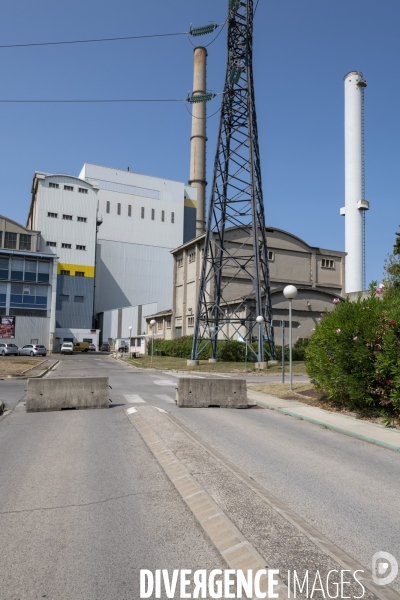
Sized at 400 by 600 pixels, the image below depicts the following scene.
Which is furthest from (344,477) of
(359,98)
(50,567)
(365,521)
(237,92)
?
(359,98)

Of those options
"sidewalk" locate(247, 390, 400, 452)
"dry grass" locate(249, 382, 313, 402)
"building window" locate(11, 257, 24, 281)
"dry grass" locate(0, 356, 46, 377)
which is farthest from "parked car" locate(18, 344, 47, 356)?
"sidewalk" locate(247, 390, 400, 452)

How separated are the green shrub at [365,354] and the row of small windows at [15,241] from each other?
64574 mm

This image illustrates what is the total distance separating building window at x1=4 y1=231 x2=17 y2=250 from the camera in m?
70.2

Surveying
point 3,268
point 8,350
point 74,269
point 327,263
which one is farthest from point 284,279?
point 74,269

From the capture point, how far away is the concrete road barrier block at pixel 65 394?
13484mm

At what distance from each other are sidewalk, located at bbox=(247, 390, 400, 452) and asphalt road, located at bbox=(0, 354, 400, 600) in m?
0.31

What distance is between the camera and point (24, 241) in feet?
Answer: 238

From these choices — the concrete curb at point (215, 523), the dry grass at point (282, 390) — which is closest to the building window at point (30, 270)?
the dry grass at point (282, 390)

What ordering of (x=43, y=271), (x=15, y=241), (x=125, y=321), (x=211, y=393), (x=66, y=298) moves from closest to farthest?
1. (x=211, y=393)
2. (x=43, y=271)
3. (x=15, y=241)
4. (x=66, y=298)
5. (x=125, y=321)

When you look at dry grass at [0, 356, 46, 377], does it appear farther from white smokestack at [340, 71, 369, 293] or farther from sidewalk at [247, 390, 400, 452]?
white smokestack at [340, 71, 369, 293]

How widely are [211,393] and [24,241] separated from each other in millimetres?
64374

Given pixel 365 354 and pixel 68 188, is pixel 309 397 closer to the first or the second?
pixel 365 354

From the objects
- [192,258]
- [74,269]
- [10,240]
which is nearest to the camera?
[192,258]

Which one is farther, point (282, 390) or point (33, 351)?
point (33, 351)
